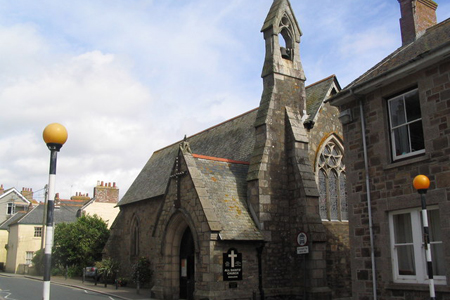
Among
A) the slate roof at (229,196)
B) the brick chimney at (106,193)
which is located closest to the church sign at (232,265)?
the slate roof at (229,196)

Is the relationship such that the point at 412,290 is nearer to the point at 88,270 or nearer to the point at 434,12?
the point at 434,12

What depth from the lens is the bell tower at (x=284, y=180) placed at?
17.4 meters

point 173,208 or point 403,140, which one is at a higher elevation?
point 403,140

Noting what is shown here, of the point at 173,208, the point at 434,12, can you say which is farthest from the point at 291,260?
the point at 434,12

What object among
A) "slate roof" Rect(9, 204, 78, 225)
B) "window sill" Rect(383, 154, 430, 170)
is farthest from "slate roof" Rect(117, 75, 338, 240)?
"slate roof" Rect(9, 204, 78, 225)

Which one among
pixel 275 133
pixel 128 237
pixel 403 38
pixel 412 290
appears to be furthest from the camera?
pixel 128 237

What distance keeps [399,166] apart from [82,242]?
1114 inches

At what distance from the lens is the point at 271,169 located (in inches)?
733

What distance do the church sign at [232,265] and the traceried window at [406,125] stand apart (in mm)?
Answer: 7264

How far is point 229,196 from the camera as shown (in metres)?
18.0

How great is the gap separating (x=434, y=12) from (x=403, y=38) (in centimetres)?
142

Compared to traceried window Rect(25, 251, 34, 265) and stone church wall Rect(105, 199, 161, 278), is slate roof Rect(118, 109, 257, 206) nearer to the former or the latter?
stone church wall Rect(105, 199, 161, 278)

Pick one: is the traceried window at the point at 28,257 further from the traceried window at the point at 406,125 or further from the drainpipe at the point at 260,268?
the traceried window at the point at 406,125

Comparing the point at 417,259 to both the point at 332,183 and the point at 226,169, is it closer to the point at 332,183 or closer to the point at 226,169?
the point at 226,169
